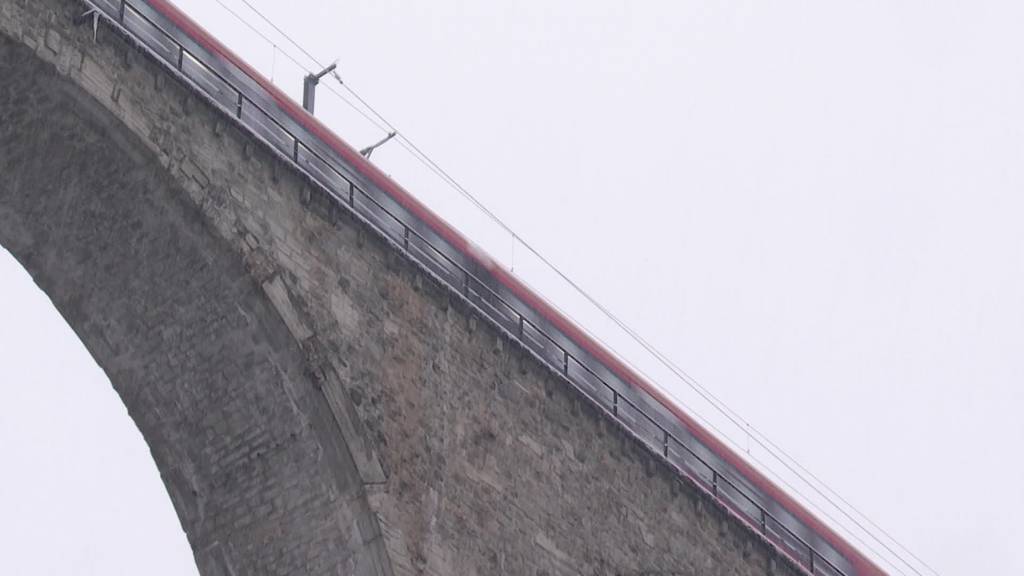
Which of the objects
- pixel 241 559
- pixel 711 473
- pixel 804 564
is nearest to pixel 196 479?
pixel 241 559

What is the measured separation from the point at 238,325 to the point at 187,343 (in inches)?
24.3

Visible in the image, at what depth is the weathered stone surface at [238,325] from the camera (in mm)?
17688

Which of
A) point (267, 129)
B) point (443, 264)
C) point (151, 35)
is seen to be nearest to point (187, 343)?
point (267, 129)

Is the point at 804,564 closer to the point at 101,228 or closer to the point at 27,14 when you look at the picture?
the point at 101,228

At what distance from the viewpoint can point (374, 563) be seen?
17703 millimetres

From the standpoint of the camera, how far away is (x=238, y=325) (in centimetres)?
1817

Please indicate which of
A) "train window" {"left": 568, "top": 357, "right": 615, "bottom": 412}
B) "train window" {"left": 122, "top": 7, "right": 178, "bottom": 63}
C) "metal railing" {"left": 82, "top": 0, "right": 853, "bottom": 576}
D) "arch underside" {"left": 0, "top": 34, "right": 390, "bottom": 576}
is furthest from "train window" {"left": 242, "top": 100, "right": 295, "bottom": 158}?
"train window" {"left": 568, "top": 357, "right": 615, "bottom": 412}

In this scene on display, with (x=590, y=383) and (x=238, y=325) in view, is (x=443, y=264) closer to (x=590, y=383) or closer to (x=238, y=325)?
(x=590, y=383)

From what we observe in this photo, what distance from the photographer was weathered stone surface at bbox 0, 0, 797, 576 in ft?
58.0

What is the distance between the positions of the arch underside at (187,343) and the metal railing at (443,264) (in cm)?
119

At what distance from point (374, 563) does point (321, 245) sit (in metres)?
3.30

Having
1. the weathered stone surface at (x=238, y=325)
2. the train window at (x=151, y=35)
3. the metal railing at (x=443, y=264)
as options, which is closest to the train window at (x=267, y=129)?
the metal railing at (x=443, y=264)

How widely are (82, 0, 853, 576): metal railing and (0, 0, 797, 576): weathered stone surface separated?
446 millimetres

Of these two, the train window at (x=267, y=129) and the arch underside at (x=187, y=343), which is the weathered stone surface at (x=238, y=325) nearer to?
the arch underside at (x=187, y=343)
